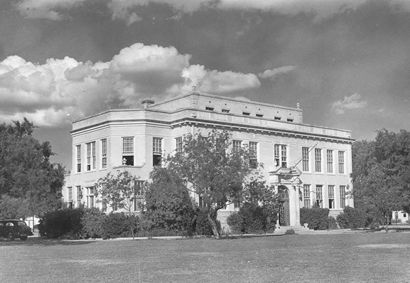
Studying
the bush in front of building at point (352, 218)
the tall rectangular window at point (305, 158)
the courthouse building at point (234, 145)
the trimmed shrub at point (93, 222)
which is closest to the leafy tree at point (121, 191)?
the trimmed shrub at point (93, 222)

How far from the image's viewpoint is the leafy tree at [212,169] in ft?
134

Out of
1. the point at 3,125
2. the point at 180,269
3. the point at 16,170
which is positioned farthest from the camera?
the point at 3,125

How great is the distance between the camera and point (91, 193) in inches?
2039

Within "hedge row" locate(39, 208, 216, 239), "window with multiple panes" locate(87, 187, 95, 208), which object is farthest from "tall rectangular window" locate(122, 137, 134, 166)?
"hedge row" locate(39, 208, 216, 239)

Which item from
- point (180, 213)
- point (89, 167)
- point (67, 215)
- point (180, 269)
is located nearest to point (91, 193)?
point (89, 167)

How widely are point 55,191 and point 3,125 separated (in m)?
12.4

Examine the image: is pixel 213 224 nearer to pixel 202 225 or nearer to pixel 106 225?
pixel 202 225

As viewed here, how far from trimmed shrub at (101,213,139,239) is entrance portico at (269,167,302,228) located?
50.0ft

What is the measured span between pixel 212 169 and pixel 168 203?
467 centimetres

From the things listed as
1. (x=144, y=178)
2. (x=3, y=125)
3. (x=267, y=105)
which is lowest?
(x=144, y=178)

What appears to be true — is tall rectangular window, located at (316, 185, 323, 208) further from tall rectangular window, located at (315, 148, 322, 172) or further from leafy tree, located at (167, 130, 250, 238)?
leafy tree, located at (167, 130, 250, 238)

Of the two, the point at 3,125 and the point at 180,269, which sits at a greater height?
the point at 3,125

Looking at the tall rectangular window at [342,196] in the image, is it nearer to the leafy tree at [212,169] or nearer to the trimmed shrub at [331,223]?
the trimmed shrub at [331,223]

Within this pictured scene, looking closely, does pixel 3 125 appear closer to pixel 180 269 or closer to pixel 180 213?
pixel 180 213
